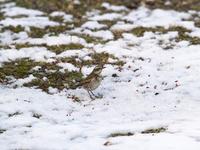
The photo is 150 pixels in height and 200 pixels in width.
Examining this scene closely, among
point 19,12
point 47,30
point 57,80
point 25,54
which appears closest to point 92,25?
point 47,30

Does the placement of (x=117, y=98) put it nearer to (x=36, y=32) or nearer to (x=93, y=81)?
(x=93, y=81)

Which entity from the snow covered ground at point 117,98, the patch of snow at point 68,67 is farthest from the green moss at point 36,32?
the patch of snow at point 68,67

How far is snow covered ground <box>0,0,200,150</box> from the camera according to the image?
34.9 ft

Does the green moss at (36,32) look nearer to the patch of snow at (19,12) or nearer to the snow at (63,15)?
the snow at (63,15)

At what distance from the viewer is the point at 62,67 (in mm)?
15406

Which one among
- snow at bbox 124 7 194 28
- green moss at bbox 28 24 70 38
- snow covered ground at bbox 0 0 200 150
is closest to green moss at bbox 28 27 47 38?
green moss at bbox 28 24 70 38

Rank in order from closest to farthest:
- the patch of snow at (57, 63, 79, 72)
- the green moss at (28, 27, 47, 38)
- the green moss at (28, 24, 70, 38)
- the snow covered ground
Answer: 1. the snow covered ground
2. the patch of snow at (57, 63, 79, 72)
3. the green moss at (28, 27, 47, 38)
4. the green moss at (28, 24, 70, 38)

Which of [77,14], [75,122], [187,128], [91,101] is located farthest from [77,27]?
[187,128]

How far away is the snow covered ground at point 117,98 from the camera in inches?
418

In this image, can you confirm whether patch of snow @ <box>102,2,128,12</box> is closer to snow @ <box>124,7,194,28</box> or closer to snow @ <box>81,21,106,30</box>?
snow @ <box>124,7,194,28</box>

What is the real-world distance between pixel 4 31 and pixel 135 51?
5036 mm

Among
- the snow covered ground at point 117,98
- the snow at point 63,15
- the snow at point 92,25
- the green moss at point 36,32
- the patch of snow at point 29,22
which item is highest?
the snow at point 63,15

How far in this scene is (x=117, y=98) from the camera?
518 inches

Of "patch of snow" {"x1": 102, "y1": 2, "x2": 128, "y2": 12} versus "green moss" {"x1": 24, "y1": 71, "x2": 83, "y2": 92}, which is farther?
"patch of snow" {"x1": 102, "y1": 2, "x2": 128, "y2": 12}
